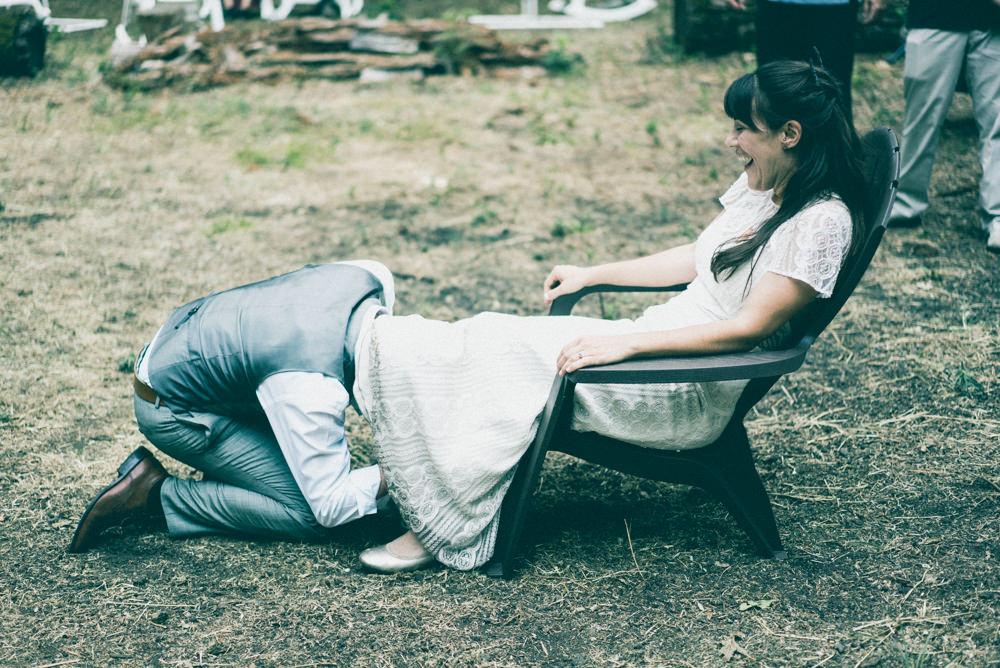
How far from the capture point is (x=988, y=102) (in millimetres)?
5066

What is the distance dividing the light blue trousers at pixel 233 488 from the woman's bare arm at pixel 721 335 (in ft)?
3.22

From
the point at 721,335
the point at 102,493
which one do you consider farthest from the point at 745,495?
the point at 102,493

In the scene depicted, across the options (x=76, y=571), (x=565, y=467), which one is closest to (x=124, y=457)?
(x=76, y=571)

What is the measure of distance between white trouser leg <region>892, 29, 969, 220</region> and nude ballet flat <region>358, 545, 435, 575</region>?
3338 millimetres

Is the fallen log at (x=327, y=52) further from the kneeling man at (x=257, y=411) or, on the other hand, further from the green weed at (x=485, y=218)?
the kneeling man at (x=257, y=411)

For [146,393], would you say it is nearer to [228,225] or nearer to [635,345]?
[635,345]

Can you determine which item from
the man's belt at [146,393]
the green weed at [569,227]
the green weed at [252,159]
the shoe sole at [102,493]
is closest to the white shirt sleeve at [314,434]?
the man's belt at [146,393]

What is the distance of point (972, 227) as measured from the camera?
17.6ft

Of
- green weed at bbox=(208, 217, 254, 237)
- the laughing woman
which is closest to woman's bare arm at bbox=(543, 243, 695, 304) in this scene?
the laughing woman

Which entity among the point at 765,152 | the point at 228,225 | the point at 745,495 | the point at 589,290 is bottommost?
the point at 228,225

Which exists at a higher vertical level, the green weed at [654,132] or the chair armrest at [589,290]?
the chair armrest at [589,290]

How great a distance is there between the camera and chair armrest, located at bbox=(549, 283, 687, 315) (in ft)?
10.5

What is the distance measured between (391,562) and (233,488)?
553 millimetres

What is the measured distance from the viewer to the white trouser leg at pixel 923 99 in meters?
5.07
